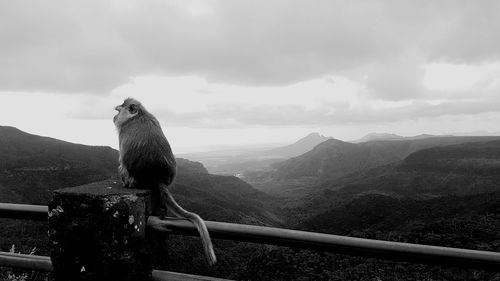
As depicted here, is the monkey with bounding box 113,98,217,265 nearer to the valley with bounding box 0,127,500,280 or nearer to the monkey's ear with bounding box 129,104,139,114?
the monkey's ear with bounding box 129,104,139,114

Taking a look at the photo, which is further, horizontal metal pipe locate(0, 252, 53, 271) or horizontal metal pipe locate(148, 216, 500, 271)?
horizontal metal pipe locate(0, 252, 53, 271)

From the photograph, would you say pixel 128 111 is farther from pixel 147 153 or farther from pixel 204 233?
pixel 204 233

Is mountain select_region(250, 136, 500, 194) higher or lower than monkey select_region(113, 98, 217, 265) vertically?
lower

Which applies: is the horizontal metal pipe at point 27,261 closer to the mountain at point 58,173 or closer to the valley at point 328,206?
the valley at point 328,206

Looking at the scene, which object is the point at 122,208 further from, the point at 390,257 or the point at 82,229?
the point at 390,257

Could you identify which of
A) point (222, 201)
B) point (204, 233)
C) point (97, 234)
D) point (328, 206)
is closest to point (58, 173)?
point (222, 201)

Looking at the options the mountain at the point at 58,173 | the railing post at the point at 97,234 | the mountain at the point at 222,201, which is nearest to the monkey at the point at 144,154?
the railing post at the point at 97,234

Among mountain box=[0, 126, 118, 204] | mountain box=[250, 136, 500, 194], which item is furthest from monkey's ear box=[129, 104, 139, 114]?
mountain box=[250, 136, 500, 194]
